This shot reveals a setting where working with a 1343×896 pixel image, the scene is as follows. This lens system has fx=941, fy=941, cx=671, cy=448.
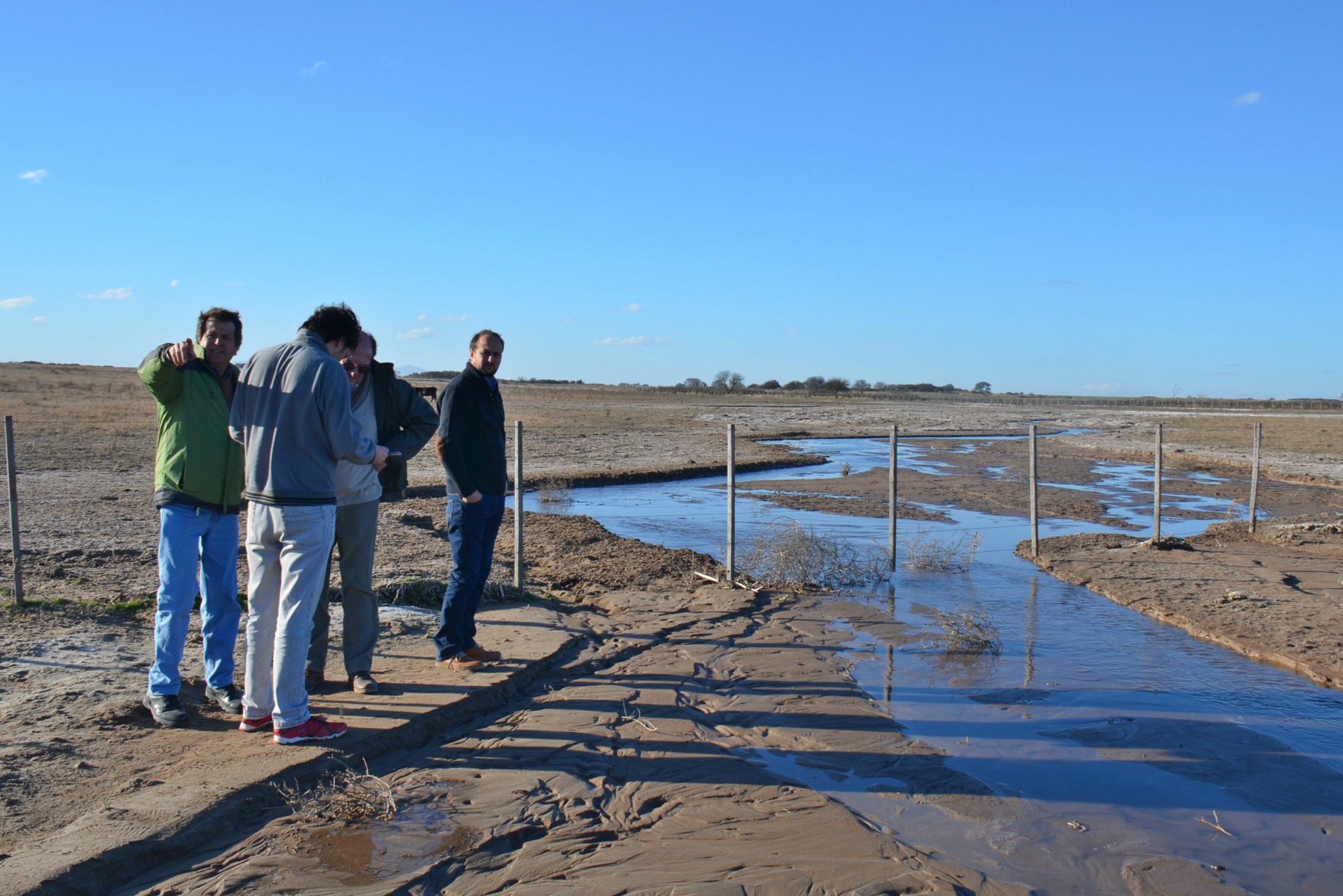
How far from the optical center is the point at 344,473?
5.05m

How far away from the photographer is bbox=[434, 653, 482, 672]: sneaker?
5.85 metres

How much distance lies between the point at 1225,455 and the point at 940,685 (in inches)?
1168

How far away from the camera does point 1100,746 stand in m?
5.25

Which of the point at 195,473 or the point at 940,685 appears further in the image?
the point at 940,685

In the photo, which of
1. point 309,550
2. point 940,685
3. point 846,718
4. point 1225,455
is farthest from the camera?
point 1225,455

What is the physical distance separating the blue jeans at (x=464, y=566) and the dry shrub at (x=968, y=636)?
11.8 ft

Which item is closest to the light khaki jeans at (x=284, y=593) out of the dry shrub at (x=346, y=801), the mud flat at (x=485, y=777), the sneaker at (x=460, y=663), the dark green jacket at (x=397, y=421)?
the mud flat at (x=485, y=777)

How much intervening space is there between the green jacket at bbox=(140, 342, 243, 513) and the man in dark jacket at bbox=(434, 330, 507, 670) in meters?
1.30

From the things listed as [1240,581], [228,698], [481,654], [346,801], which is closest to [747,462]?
[1240,581]

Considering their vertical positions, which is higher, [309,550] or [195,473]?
[195,473]

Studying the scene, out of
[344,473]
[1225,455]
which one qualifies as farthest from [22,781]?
[1225,455]

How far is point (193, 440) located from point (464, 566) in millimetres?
1773

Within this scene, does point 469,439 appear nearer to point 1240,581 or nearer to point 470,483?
point 470,483

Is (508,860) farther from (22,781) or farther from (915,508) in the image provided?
(915,508)
